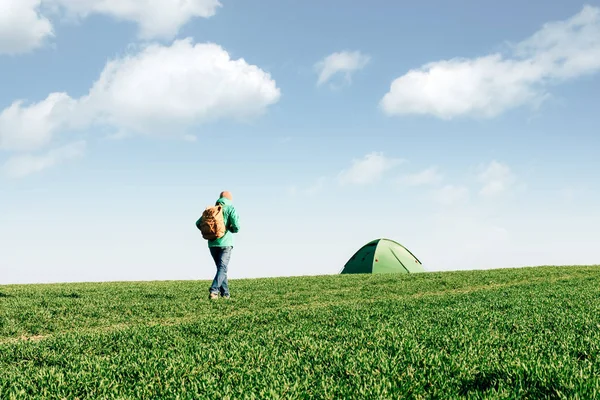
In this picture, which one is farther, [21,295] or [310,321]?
[21,295]

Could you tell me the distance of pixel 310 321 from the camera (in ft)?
29.6

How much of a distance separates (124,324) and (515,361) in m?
8.26

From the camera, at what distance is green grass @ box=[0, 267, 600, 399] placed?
15.1 ft

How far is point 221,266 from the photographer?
49.1ft

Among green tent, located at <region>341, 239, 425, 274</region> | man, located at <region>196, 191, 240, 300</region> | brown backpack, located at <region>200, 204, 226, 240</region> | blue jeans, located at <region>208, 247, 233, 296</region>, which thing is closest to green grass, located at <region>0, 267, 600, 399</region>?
blue jeans, located at <region>208, 247, 233, 296</region>

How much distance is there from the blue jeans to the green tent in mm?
17614

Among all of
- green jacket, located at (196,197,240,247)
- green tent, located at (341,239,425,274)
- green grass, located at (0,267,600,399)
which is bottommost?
green grass, located at (0,267,600,399)

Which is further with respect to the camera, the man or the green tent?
the green tent

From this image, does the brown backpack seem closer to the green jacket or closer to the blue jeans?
the green jacket

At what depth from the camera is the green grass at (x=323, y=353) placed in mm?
4594

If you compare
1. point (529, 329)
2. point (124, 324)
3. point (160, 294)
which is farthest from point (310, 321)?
point (160, 294)

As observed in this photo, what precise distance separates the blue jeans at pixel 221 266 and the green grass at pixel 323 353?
2615mm

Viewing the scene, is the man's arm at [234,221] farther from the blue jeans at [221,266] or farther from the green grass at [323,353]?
the green grass at [323,353]

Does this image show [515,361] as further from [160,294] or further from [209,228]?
[160,294]
